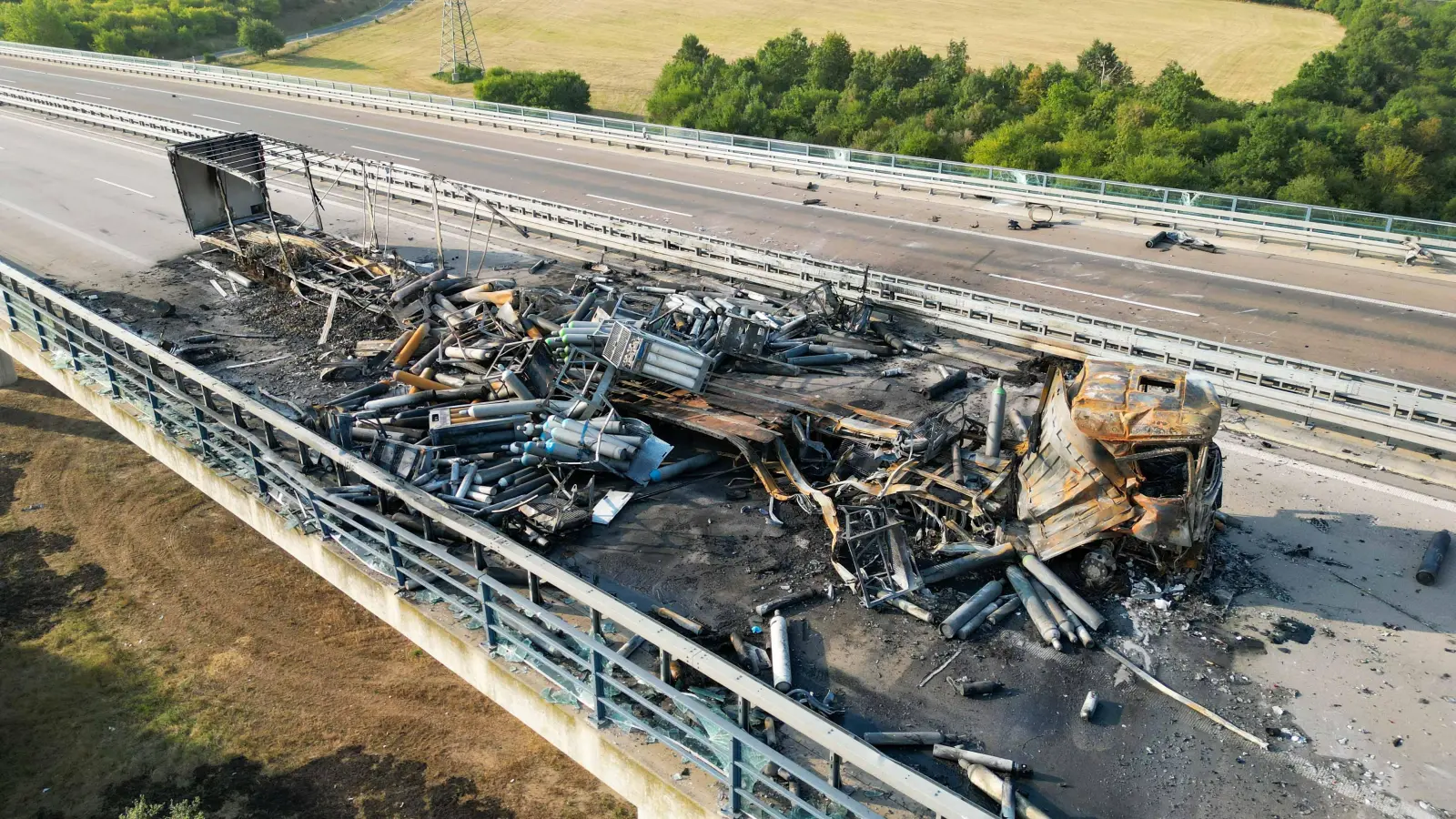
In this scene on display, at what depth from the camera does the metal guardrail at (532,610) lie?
24.5ft

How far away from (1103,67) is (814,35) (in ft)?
108

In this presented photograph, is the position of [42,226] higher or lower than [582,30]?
lower

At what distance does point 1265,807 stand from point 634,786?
19.2 feet

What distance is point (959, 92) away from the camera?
222ft

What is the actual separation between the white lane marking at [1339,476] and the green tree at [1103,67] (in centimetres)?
6293

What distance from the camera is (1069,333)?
18.7 meters

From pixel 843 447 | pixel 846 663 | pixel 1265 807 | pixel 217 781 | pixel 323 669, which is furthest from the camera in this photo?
pixel 323 669

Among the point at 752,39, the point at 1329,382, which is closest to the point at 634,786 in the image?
the point at 1329,382

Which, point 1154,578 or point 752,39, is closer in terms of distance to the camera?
point 1154,578

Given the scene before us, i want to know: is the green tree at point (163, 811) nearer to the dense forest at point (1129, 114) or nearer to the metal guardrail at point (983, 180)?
the metal guardrail at point (983, 180)

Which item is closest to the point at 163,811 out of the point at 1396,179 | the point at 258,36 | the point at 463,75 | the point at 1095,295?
the point at 1095,295

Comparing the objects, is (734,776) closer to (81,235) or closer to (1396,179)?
(81,235)

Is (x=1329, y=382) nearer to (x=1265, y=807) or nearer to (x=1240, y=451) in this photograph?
(x=1240, y=451)

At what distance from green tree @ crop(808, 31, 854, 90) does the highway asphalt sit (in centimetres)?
3272
